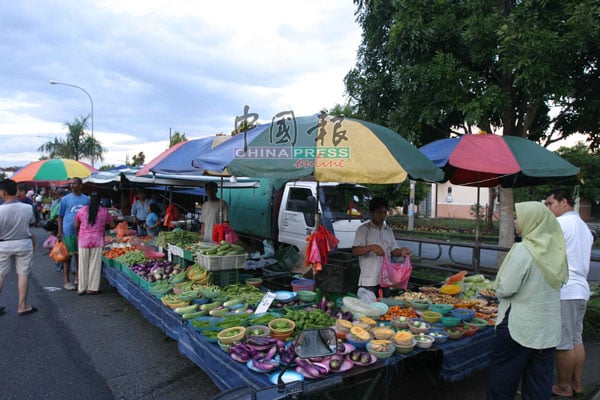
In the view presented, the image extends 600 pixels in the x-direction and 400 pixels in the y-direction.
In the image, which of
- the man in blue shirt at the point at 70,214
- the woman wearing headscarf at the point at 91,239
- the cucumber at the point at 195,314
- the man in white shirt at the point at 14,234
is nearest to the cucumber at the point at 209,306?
the cucumber at the point at 195,314

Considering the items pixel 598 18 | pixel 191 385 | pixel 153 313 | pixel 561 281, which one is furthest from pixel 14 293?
pixel 598 18

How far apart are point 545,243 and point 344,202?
650cm

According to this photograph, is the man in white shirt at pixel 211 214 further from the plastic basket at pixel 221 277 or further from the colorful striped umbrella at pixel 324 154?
the colorful striped umbrella at pixel 324 154

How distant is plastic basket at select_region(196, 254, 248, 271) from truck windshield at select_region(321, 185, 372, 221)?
3.84 m

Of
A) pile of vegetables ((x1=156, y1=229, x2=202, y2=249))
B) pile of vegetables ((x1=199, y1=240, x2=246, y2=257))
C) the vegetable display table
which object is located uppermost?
pile of vegetables ((x1=199, y1=240, x2=246, y2=257))

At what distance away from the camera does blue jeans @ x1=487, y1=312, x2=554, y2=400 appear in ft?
8.90

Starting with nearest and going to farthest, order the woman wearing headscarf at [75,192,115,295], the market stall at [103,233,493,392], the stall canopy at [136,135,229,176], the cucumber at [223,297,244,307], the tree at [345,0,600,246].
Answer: the market stall at [103,233,493,392] → the cucumber at [223,297,244,307] → the stall canopy at [136,135,229,176] → the tree at [345,0,600,246] → the woman wearing headscarf at [75,192,115,295]

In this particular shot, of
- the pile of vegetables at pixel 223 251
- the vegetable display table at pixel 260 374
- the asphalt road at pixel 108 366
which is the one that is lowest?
the asphalt road at pixel 108 366

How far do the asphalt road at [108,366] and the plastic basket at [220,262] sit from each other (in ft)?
3.60

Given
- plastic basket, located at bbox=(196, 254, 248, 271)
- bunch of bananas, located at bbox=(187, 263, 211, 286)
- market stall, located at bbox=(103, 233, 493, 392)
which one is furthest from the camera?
bunch of bananas, located at bbox=(187, 263, 211, 286)

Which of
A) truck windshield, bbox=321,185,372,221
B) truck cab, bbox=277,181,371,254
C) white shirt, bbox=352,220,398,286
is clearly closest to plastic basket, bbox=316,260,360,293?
white shirt, bbox=352,220,398,286

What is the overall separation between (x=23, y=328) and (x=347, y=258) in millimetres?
4649

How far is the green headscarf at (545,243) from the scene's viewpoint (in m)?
2.56

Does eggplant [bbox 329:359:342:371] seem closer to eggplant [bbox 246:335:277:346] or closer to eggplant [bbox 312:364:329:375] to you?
eggplant [bbox 312:364:329:375]
